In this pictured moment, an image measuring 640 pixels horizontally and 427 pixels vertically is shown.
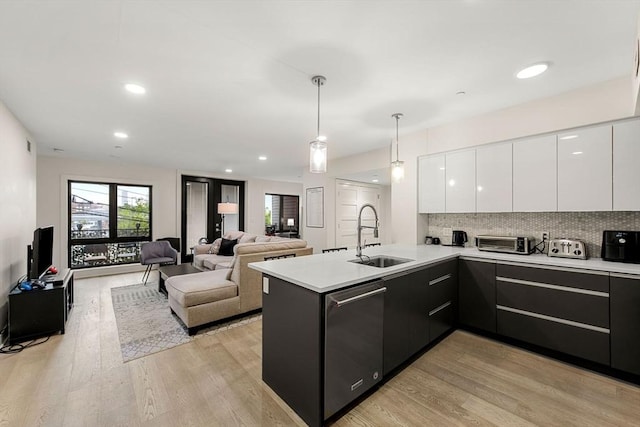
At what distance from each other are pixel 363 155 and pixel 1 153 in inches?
192

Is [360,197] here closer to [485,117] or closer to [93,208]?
[485,117]

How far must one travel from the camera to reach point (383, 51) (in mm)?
1963

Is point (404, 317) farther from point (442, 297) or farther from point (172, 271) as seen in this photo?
point (172, 271)

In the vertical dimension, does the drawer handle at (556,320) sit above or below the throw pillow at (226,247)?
below

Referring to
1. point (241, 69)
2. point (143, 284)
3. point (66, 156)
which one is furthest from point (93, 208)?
point (241, 69)

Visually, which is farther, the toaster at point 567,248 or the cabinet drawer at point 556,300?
the toaster at point 567,248

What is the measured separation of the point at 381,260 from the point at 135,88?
9.65 ft

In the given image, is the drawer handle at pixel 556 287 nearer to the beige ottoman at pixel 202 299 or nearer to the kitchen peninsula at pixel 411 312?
the kitchen peninsula at pixel 411 312

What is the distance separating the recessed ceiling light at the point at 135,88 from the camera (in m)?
2.46

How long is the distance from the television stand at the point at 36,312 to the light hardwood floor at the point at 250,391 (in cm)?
27

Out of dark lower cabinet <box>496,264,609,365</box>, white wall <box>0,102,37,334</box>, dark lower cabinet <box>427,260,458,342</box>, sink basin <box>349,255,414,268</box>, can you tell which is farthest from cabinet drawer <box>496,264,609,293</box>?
white wall <box>0,102,37,334</box>

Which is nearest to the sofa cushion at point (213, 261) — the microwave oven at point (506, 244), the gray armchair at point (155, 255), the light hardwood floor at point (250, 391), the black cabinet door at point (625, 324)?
the gray armchair at point (155, 255)

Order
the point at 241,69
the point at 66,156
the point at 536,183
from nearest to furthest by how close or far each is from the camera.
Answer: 1. the point at 241,69
2. the point at 536,183
3. the point at 66,156

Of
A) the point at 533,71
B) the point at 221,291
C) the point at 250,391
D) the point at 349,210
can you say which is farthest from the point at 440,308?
the point at 349,210
